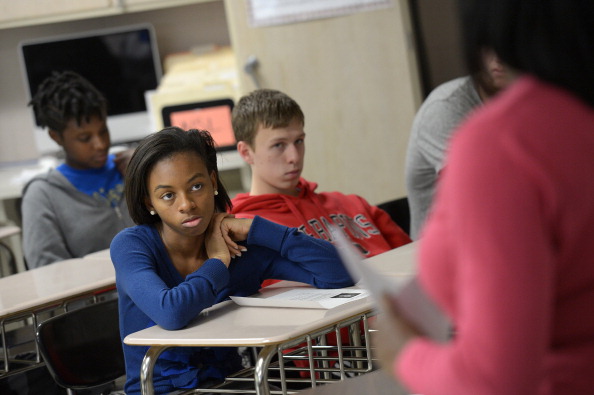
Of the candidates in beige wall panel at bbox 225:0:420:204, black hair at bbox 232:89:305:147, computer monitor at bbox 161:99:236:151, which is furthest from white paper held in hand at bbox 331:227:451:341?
computer monitor at bbox 161:99:236:151

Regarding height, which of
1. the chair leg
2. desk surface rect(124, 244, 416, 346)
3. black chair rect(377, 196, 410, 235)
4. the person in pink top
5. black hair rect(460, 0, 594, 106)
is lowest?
the chair leg

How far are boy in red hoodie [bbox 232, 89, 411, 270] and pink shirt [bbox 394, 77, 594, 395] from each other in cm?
Answer: 181

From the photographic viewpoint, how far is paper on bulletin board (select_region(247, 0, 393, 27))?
4176 millimetres

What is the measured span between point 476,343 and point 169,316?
3.70 ft

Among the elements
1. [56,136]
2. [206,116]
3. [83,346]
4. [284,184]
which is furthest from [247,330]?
[206,116]

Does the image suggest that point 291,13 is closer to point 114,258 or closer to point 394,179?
point 394,179

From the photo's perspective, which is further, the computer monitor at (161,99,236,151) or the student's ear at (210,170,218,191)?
the computer monitor at (161,99,236,151)

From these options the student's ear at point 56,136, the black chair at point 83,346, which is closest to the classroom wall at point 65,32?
the student's ear at point 56,136

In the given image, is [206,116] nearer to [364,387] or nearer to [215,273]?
[215,273]

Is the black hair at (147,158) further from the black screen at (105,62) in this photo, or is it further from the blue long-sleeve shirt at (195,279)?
the black screen at (105,62)

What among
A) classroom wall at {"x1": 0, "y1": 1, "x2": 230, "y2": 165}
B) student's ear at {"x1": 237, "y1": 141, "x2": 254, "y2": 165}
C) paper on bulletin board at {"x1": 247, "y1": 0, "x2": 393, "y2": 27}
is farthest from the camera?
classroom wall at {"x1": 0, "y1": 1, "x2": 230, "y2": 165}

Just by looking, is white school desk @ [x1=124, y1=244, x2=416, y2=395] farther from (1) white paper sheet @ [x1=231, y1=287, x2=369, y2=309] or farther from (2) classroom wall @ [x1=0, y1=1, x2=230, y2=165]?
(2) classroom wall @ [x1=0, y1=1, x2=230, y2=165]

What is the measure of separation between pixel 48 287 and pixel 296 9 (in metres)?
2.15

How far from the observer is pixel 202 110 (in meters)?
4.50
